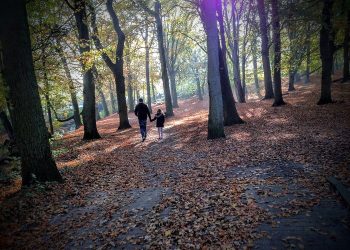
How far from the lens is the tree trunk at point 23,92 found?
716cm

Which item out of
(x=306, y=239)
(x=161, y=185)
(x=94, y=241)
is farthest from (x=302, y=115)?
(x=94, y=241)

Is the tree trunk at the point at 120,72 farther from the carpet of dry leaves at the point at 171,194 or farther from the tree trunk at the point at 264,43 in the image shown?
the tree trunk at the point at 264,43

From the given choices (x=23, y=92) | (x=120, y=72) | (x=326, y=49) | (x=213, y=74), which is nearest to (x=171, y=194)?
(x=23, y=92)

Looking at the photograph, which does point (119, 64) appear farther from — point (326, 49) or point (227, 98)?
point (326, 49)

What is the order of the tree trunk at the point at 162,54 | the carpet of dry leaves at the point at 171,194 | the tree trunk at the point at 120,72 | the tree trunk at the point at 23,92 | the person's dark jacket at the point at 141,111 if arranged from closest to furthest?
the carpet of dry leaves at the point at 171,194
the tree trunk at the point at 23,92
the person's dark jacket at the point at 141,111
the tree trunk at the point at 120,72
the tree trunk at the point at 162,54

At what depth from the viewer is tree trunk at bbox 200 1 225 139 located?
11867 millimetres

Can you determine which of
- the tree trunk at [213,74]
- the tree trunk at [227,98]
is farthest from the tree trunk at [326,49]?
the tree trunk at [213,74]

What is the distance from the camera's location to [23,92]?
734 cm

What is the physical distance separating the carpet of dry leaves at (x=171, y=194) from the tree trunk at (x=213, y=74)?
0.79 metres

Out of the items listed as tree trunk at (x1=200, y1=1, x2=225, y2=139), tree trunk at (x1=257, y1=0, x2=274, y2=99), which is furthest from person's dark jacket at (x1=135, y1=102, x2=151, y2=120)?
tree trunk at (x1=257, y1=0, x2=274, y2=99)

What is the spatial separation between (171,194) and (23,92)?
16.6 feet

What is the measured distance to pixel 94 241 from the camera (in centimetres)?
511

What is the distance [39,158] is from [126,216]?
3.53m

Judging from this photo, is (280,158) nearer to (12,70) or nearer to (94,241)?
(94,241)
